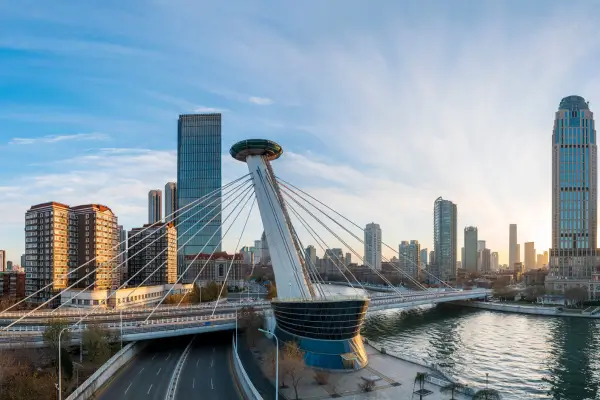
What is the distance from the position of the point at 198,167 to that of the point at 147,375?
225 feet

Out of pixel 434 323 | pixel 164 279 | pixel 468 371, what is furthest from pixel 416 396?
pixel 164 279

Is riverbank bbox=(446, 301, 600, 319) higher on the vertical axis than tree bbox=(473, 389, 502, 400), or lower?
lower

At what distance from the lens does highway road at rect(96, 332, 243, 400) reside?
20.7 m

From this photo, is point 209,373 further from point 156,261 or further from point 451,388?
point 156,261

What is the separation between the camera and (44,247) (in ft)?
169

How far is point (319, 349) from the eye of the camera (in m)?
26.0

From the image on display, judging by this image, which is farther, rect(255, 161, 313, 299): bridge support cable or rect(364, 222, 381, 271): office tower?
rect(364, 222, 381, 271): office tower

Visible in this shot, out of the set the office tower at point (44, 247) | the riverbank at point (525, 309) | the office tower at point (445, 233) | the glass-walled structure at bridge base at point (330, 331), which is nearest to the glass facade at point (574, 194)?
the riverbank at point (525, 309)

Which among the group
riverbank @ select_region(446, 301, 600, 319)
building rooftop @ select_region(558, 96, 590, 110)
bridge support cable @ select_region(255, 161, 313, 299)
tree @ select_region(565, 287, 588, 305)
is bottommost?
riverbank @ select_region(446, 301, 600, 319)

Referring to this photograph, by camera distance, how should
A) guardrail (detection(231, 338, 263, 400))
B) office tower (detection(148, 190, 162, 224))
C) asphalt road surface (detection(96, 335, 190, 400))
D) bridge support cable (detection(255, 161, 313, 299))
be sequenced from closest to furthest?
guardrail (detection(231, 338, 263, 400)) → asphalt road surface (detection(96, 335, 190, 400)) → bridge support cable (detection(255, 161, 313, 299)) → office tower (detection(148, 190, 162, 224))

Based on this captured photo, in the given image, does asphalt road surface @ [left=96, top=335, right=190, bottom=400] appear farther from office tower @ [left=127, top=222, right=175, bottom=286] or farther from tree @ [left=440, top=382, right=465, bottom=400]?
office tower @ [left=127, top=222, right=175, bottom=286]

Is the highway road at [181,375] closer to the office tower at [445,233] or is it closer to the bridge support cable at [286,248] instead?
the bridge support cable at [286,248]

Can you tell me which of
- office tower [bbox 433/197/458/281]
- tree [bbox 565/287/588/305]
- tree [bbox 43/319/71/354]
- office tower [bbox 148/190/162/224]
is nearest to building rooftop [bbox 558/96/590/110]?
tree [bbox 565/287/588/305]

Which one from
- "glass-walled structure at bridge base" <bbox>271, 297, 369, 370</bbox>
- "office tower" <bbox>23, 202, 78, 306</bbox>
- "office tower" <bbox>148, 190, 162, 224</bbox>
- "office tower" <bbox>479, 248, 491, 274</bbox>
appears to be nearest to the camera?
"glass-walled structure at bridge base" <bbox>271, 297, 369, 370</bbox>
